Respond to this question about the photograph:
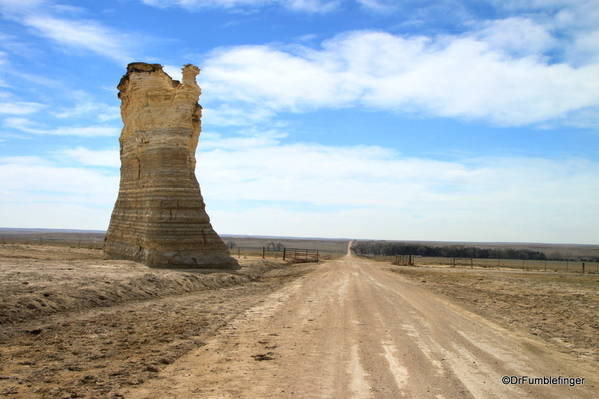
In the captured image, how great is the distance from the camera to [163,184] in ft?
76.6

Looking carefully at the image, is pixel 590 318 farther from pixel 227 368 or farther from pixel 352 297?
pixel 227 368

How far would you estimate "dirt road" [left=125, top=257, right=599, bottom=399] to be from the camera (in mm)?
5508

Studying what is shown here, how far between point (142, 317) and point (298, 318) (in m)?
4.02

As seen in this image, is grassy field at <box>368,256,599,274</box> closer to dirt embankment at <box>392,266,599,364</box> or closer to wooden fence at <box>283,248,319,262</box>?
wooden fence at <box>283,248,319,262</box>

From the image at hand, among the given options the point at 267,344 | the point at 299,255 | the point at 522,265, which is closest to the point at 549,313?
the point at 267,344

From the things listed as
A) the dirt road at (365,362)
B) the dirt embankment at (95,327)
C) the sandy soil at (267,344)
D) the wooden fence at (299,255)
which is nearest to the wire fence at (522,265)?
the wooden fence at (299,255)

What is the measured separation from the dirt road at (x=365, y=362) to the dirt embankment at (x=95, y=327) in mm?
634

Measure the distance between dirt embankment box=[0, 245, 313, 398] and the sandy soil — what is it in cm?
3

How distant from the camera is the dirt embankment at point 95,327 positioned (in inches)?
227

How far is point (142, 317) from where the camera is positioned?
10.2 metres

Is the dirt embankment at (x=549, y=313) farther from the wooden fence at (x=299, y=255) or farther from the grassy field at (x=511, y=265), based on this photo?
the grassy field at (x=511, y=265)

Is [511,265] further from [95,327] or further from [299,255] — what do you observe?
[95,327]

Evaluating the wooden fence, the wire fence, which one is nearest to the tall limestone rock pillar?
the wooden fence

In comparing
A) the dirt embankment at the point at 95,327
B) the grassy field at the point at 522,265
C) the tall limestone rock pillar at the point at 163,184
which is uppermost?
the tall limestone rock pillar at the point at 163,184
